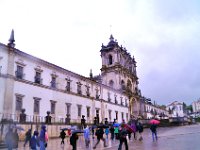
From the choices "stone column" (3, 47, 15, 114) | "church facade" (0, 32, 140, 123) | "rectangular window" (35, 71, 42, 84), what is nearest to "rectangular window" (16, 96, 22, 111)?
"church facade" (0, 32, 140, 123)

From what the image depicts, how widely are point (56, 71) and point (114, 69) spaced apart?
25.6m

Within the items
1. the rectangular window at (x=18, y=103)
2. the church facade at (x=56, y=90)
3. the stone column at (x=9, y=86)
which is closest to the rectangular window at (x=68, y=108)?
the church facade at (x=56, y=90)

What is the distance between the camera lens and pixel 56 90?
37.5 m

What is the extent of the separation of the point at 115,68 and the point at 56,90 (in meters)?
26.7

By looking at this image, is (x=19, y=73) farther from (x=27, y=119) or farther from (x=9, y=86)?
(x=27, y=119)

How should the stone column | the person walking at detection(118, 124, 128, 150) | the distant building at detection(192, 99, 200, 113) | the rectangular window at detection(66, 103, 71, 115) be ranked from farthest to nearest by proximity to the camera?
the distant building at detection(192, 99, 200, 113) < the rectangular window at detection(66, 103, 71, 115) < the stone column < the person walking at detection(118, 124, 128, 150)

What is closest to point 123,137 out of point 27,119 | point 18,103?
point 27,119

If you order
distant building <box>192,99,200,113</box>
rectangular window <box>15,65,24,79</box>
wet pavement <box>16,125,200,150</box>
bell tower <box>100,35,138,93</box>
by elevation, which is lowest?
wet pavement <box>16,125,200,150</box>

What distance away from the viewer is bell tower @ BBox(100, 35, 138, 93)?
6147 centimetres

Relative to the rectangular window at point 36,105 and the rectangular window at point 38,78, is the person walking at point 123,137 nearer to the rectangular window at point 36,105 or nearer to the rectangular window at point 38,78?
the rectangular window at point 36,105

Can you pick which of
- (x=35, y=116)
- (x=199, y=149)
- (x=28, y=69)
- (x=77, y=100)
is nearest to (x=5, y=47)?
(x=28, y=69)

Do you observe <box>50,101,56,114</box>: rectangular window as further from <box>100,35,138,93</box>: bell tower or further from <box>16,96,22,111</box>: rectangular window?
<box>100,35,138,93</box>: bell tower

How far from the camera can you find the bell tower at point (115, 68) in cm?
6147

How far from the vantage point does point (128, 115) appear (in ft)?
210
